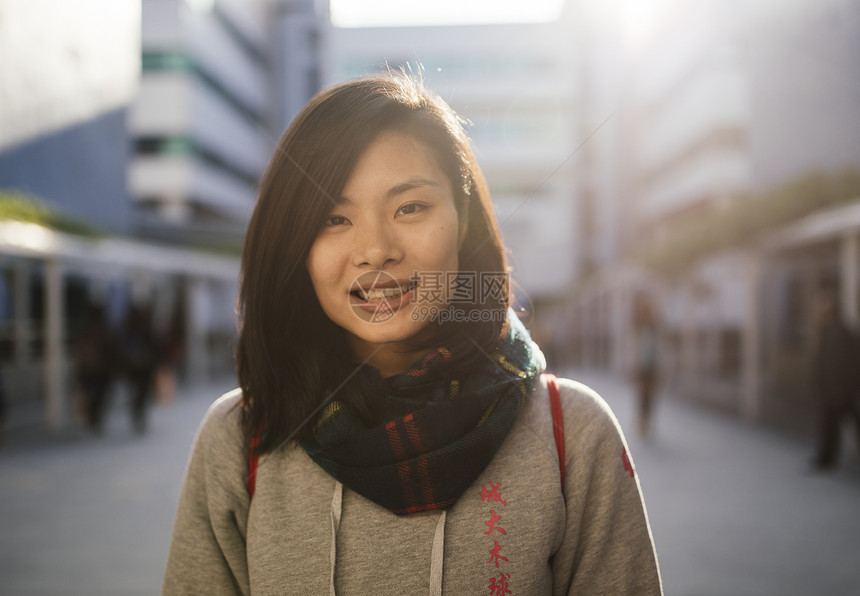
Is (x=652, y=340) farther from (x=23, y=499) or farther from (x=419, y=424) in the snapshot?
(x=419, y=424)

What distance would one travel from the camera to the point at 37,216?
354 inches

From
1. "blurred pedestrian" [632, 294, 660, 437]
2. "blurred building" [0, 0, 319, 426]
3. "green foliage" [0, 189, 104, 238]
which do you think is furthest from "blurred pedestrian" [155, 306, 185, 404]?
"blurred pedestrian" [632, 294, 660, 437]

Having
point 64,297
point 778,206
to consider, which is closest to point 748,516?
point 778,206

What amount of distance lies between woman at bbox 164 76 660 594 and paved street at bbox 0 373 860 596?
2842 millimetres

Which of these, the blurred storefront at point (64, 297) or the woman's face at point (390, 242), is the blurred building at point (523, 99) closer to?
the blurred storefront at point (64, 297)

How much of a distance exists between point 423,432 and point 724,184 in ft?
78.1

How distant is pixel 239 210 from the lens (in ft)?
116

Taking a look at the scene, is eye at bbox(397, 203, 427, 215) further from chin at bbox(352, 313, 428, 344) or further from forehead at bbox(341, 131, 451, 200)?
chin at bbox(352, 313, 428, 344)

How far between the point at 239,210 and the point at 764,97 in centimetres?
2492

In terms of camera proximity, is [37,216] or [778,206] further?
[778,206]

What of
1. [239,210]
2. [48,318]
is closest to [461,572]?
[48,318]

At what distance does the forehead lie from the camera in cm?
123

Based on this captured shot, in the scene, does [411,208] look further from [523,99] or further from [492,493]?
[523,99]

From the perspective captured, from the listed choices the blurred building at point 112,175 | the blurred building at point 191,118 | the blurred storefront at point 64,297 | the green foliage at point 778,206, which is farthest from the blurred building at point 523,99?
the green foliage at point 778,206
